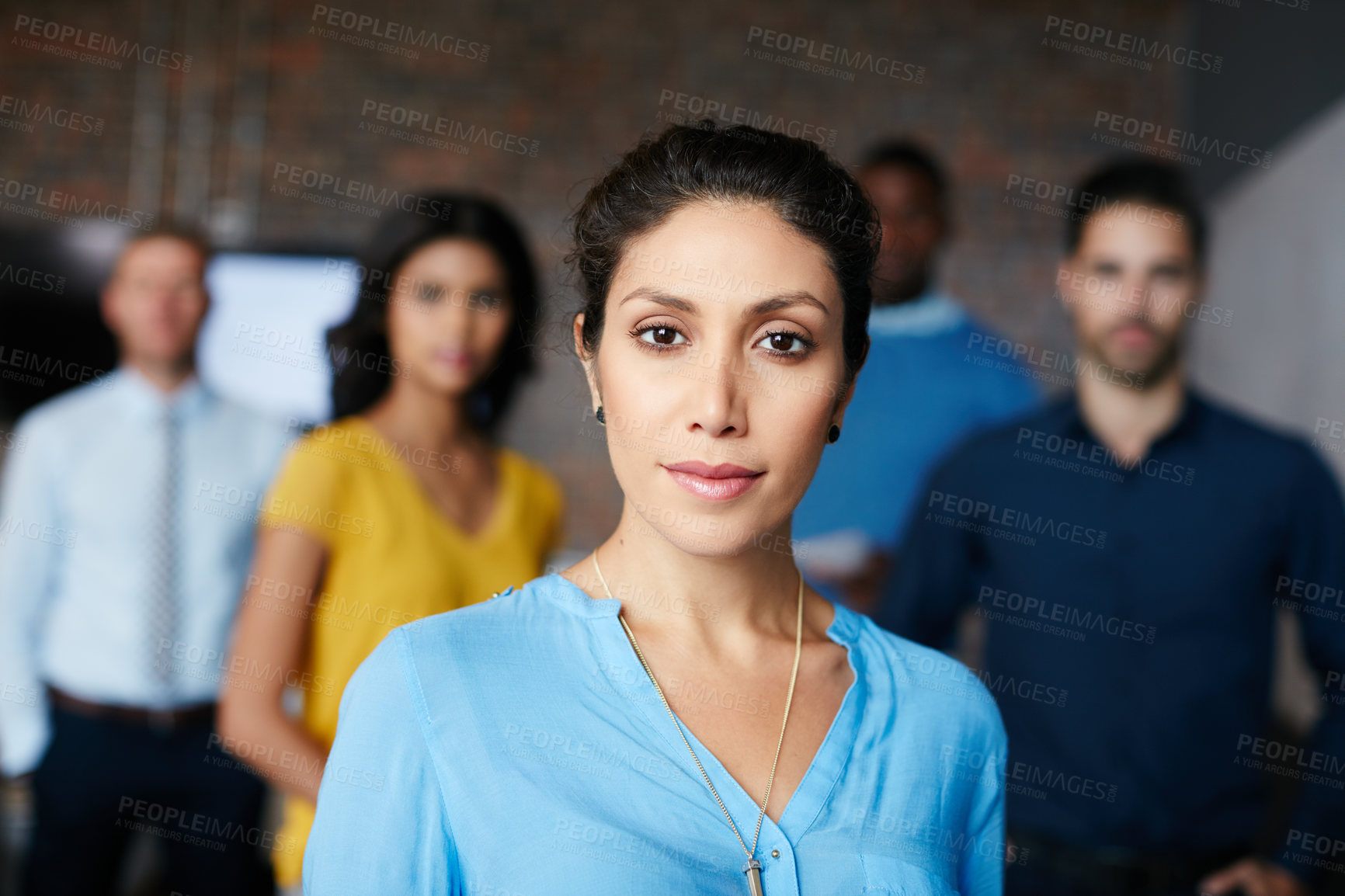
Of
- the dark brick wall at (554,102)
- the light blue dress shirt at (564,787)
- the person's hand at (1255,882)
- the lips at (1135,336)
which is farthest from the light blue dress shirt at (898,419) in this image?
the dark brick wall at (554,102)

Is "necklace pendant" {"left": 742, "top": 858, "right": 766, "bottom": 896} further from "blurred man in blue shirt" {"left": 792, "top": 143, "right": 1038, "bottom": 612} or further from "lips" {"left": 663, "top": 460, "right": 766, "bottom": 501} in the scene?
"blurred man in blue shirt" {"left": 792, "top": 143, "right": 1038, "bottom": 612}

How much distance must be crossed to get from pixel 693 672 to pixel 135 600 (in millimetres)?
2041

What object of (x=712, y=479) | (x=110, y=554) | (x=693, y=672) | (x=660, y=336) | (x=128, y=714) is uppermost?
(x=660, y=336)

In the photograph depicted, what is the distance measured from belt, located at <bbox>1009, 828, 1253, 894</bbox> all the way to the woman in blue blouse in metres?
0.88

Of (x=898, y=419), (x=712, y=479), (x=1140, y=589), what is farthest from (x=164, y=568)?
(x=1140, y=589)

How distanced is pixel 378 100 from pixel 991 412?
11.4 feet

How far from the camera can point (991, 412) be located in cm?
326

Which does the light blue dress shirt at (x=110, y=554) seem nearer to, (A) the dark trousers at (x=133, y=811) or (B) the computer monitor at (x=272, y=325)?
(A) the dark trousers at (x=133, y=811)

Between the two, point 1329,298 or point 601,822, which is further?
point 1329,298

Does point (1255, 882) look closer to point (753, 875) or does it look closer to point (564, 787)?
point (753, 875)

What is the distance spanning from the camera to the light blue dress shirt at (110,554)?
272 cm

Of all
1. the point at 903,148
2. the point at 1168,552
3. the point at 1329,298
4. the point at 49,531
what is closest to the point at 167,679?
the point at 49,531

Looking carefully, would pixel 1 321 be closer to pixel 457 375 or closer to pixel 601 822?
pixel 457 375

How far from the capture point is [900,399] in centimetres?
322
